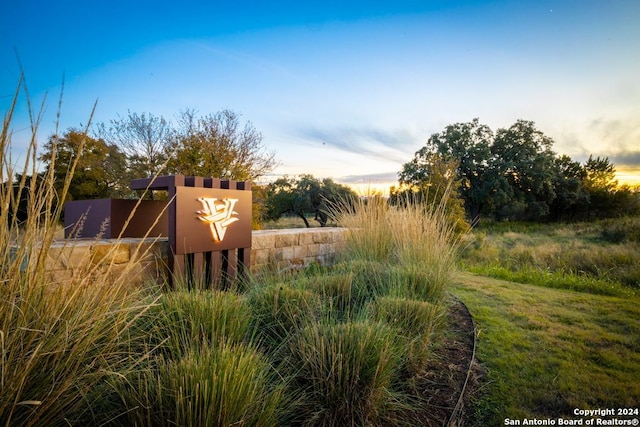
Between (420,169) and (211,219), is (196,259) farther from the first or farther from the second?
(420,169)

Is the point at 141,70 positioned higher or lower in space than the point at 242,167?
higher

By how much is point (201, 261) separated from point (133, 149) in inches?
465

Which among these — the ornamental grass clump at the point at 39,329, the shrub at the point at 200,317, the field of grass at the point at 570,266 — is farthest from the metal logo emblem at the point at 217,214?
the field of grass at the point at 570,266

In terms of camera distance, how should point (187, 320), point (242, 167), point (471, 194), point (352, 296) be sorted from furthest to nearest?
point (471, 194)
point (242, 167)
point (352, 296)
point (187, 320)

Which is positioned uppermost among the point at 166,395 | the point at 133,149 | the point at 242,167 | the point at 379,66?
the point at 379,66

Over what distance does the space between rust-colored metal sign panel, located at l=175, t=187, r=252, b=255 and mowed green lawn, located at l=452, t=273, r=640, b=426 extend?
2.79 m

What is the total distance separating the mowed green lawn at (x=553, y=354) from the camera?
1.84 metres

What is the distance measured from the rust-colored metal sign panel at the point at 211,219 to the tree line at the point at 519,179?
19.6 meters

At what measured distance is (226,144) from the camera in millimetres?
11242

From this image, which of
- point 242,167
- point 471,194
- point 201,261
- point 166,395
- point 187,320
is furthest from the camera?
point 471,194

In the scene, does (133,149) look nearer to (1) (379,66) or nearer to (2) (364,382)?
(1) (379,66)

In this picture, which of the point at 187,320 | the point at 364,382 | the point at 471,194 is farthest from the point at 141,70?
the point at 471,194

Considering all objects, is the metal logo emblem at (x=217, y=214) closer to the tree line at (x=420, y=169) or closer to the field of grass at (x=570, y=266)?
the field of grass at (x=570, y=266)

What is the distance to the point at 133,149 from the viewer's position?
12.6 m
